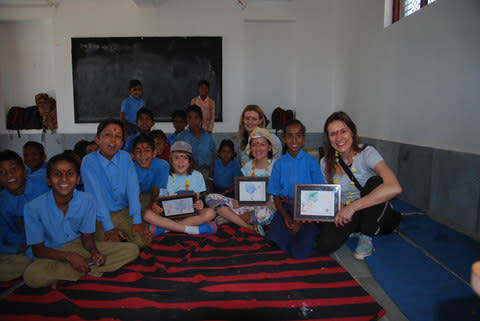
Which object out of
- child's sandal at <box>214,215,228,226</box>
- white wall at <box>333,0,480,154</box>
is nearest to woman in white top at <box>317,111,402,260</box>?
child's sandal at <box>214,215,228,226</box>

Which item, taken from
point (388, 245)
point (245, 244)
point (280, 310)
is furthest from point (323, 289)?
point (388, 245)

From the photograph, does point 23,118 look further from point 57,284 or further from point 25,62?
point 57,284

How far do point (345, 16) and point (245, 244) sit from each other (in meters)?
5.90

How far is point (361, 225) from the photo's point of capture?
8.66 feet

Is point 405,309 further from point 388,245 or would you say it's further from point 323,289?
point 388,245

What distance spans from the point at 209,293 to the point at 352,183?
1577 mm

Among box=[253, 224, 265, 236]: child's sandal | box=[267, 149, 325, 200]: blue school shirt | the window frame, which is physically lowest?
box=[253, 224, 265, 236]: child's sandal

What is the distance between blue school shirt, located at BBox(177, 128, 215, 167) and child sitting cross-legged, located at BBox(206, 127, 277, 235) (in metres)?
1.17

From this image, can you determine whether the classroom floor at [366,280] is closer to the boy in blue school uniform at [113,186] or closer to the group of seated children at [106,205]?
the group of seated children at [106,205]

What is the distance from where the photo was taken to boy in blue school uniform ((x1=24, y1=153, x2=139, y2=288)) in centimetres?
206

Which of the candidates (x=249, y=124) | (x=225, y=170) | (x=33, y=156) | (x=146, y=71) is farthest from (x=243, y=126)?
(x=146, y=71)

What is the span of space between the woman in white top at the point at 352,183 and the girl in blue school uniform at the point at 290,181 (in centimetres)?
15

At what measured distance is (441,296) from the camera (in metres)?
1.99

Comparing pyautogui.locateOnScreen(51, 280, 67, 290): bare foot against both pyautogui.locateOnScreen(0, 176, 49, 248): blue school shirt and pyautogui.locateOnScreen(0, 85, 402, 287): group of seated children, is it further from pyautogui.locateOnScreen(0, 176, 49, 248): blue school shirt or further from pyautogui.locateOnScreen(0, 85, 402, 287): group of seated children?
pyautogui.locateOnScreen(0, 176, 49, 248): blue school shirt
